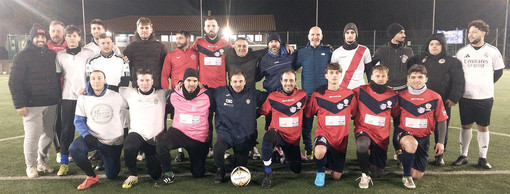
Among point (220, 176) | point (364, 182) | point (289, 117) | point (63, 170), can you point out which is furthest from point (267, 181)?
point (63, 170)

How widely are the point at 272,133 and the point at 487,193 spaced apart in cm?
220

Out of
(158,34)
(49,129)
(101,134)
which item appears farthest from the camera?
(158,34)

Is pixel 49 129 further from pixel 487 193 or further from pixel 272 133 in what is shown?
pixel 487 193

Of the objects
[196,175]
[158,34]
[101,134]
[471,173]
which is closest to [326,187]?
[196,175]

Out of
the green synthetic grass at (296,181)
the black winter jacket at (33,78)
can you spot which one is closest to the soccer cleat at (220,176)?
the green synthetic grass at (296,181)

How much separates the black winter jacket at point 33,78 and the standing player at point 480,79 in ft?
16.6

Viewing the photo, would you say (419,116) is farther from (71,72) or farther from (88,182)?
(71,72)

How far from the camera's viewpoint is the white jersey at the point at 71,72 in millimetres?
4066

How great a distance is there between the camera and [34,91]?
3.90 m

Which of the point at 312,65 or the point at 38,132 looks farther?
the point at 312,65

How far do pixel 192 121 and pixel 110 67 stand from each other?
4.43 feet

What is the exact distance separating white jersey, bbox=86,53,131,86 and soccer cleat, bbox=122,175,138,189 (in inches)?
52.7

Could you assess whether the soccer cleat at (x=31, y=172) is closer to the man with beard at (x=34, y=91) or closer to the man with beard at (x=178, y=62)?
the man with beard at (x=34, y=91)

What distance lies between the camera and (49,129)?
409 centimetres
